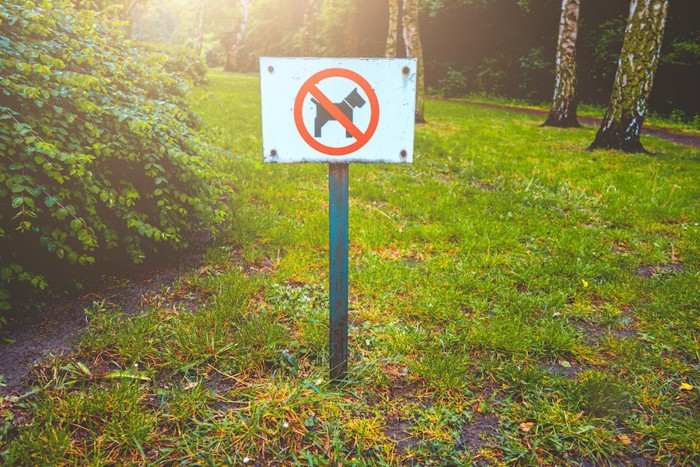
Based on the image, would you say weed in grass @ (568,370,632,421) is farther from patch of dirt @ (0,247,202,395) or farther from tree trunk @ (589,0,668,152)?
tree trunk @ (589,0,668,152)

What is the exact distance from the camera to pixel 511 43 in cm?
2022

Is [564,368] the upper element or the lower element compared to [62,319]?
lower

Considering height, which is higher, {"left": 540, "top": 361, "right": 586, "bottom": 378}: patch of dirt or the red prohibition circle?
the red prohibition circle

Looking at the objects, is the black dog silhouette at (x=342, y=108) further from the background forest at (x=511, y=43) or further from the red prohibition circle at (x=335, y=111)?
the background forest at (x=511, y=43)

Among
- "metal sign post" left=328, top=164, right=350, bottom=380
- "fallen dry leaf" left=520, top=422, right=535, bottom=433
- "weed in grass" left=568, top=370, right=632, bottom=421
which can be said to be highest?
"metal sign post" left=328, top=164, right=350, bottom=380

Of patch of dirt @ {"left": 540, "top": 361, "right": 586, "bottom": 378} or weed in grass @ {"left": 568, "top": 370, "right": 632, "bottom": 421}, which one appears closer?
weed in grass @ {"left": 568, "top": 370, "right": 632, "bottom": 421}

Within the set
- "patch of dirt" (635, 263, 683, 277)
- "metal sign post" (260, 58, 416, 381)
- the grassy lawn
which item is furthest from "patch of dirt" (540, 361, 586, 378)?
"patch of dirt" (635, 263, 683, 277)

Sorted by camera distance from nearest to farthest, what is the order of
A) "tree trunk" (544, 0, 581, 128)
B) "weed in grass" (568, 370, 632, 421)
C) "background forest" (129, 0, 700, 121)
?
1. "weed in grass" (568, 370, 632, 421)
2. "tree trunk" (544, 0, 581, 128)
3. "background forest" (129, 0, 700, 121)

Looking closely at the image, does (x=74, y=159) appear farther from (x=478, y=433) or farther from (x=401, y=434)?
(x=478, y=433)

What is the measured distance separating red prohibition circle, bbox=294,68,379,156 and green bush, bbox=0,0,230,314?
1.52 metres

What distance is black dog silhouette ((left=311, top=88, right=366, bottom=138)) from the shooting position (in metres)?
2.09

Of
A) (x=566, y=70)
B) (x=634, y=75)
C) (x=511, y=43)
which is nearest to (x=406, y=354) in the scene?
(x=634, y=75)

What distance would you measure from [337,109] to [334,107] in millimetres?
17

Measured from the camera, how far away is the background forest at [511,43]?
15.1 metres
